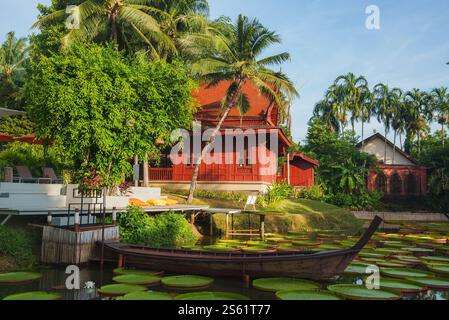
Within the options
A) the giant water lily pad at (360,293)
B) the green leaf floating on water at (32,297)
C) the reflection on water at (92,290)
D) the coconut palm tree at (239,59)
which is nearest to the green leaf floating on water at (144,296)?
the reflection on water at (92,290)

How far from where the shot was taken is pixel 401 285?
930cm

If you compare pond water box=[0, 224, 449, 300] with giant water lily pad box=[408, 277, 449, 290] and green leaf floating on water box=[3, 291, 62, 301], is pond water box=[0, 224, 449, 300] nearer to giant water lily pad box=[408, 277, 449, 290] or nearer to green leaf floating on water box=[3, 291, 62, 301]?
giant water lily pad box=[408, 277, 449, 290]

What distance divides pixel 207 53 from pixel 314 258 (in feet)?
59.8

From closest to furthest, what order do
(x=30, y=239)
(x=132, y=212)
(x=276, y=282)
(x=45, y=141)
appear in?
(x=276, y=282) < (x=30, y=239) < (x=132, y=212) < (x=45, y=141)

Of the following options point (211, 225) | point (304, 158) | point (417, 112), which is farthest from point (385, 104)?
point (211, 225)

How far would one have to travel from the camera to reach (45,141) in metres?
18.1

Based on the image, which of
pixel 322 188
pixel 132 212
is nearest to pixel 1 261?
pixel 132 212

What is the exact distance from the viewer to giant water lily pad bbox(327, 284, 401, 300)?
26.8 feet

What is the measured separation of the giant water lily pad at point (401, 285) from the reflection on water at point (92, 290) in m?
0.15

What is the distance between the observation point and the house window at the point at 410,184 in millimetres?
41531

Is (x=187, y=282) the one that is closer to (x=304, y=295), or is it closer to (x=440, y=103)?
(x=304, y=295)

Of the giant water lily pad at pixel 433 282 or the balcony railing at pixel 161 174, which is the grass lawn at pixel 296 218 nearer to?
the balcony railing at pixel 161 174
